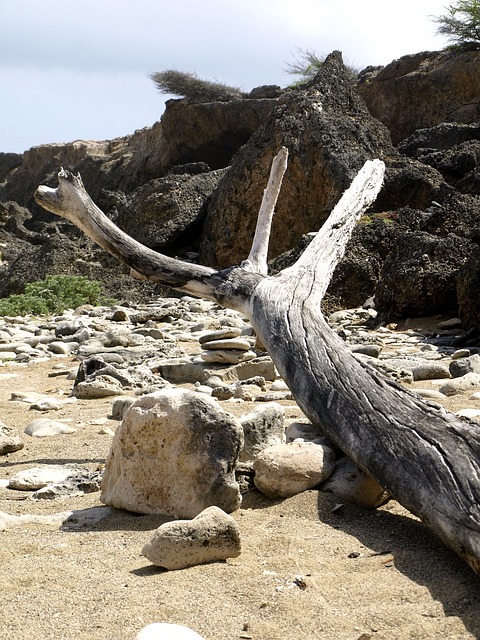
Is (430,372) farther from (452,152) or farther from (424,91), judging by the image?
(424,91)

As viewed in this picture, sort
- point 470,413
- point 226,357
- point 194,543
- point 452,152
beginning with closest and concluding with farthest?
1. point 194,543
2. point 470,413
3. point 226,357
4. point 452,152

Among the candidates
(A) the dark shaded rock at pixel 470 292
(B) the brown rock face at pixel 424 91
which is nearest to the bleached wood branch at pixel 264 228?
(A) the dark shaded rock at pixel 470 292

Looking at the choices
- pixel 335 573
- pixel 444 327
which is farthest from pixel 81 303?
pixel 335 573

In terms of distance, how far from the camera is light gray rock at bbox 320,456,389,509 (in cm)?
281

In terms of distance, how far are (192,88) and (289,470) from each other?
21.9 m

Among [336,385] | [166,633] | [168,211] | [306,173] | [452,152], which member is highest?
[452,152]

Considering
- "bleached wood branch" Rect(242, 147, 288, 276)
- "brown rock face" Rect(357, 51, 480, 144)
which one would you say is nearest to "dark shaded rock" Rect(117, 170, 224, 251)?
"bleached wood branch" Rect(242, 147, 288, 276)

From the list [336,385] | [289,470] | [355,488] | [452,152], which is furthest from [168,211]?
[355,488]

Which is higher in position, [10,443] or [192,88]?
[192,88]

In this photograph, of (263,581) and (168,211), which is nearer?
(263,581)

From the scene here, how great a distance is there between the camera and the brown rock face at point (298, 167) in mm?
11586

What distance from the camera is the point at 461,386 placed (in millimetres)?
4492

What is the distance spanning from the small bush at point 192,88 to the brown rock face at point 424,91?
3.83 m

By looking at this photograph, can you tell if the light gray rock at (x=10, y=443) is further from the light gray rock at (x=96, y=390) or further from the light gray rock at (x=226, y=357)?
the light gray rock at (x=226, y=357)
